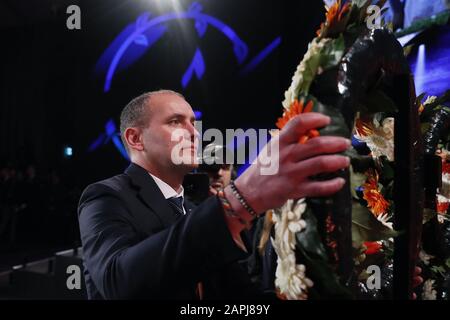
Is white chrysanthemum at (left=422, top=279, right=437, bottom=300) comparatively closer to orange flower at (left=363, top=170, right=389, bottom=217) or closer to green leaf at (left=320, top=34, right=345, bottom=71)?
orange flower at (left=363, top=170, right=389, bottom=217)

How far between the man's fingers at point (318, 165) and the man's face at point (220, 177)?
6.03 ft

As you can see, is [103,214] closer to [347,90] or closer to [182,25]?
[347,90]

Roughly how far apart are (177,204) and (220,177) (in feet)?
3.91

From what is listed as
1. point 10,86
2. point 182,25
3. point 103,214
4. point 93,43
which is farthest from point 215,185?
point 10,86

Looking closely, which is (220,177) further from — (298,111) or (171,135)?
(298,111)

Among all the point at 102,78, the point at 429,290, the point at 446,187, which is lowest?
the point at 429,290

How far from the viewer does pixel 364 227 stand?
0.93 metres

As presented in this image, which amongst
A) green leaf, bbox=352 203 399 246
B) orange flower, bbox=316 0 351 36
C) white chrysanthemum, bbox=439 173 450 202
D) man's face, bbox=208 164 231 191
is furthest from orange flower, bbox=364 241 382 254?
man's face, bbox=208 164 231 191

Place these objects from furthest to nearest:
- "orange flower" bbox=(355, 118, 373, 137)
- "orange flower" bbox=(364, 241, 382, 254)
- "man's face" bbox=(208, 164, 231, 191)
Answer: "man's face" bbox=(208, 164, 231, 191) < "orange flower" bbox=(355, 118, 373, 137) < "orange flower" bbox=(364, 241, 382, 254)

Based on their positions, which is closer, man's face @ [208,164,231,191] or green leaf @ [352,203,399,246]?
green leaf @ [352,203,399,246]

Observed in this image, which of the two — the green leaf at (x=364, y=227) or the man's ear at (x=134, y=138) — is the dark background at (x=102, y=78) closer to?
the man's ear at (x=134, y=138)

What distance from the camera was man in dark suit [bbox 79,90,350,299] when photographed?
0.68 m

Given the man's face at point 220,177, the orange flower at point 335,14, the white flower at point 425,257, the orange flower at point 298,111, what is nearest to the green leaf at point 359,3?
the orange flower at point 335,14

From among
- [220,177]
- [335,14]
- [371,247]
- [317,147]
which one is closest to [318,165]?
[317,147]
